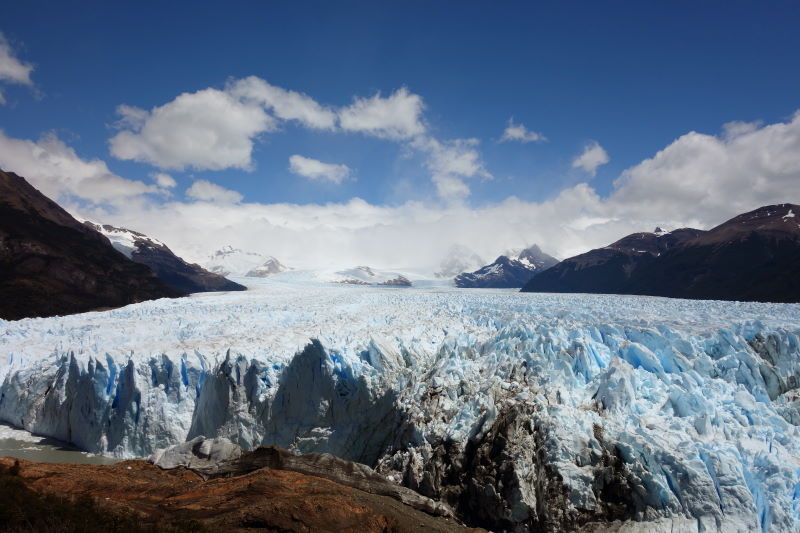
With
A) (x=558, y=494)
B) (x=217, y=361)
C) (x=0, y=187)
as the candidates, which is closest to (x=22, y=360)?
(x=217, y=361)

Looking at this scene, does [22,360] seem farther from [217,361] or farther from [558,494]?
[558,494]

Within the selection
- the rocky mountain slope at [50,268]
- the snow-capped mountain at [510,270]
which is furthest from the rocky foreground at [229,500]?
the snow-capped mountain at [510,270]

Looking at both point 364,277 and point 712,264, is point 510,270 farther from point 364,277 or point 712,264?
point 712,264

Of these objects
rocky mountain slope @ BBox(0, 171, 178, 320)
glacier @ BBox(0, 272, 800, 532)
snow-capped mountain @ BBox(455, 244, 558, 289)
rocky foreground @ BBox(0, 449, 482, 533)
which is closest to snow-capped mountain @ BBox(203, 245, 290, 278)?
snow-capped mountain @ BBox(455, 244, 558, 289)

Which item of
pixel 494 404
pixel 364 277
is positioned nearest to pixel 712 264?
pixel 494 404

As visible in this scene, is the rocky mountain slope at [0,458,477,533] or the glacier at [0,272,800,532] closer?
the rocky mountain slope at [0,458,477,533]

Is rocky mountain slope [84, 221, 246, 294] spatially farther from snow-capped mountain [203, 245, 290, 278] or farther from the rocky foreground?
the rocky foreground

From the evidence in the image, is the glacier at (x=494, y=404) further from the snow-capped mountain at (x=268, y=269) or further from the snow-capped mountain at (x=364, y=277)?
the snow-capped mountain at (x=268, y=269)
